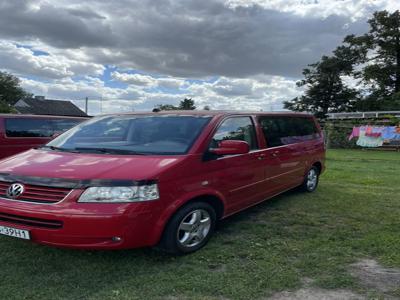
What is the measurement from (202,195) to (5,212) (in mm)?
1917

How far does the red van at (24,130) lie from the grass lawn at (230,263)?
4147 millimetres

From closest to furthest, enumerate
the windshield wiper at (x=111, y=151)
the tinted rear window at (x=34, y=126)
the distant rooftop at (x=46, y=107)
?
the windshield wiper at (x=111, y=151), the tinted rear window at (x=34, y=126), the distant rooftop at (x=46, y=107)

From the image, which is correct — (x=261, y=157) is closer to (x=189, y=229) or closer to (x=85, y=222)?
(x=189, y=229)

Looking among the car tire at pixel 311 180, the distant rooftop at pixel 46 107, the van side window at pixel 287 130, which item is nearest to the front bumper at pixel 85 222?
the van side window at pixel 287 130

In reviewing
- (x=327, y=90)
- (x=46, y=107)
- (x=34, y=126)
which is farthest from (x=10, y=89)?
(x=34, y=126)

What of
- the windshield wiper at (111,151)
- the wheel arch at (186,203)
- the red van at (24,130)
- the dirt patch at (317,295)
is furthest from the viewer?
the red van at (24,130)

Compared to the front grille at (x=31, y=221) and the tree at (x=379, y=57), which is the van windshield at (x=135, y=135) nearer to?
the front grille at (x=31, y=221)

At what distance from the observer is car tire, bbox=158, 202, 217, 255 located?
12.4ft

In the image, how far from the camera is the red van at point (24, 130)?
312 inches

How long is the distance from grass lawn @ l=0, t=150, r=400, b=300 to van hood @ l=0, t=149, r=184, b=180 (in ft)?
2.94

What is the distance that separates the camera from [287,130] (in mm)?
6246

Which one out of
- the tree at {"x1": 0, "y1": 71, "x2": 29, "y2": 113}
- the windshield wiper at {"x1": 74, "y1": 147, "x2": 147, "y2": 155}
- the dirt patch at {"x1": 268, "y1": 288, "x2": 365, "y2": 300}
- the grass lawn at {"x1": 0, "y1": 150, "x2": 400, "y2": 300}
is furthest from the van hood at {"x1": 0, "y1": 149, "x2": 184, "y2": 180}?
the tree at {"x1": 0, "y1": 71, "x2": 29, "y2": 113}

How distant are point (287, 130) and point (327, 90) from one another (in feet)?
Result: 127

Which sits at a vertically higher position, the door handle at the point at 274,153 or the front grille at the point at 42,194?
the door handle at the point at 274,153
